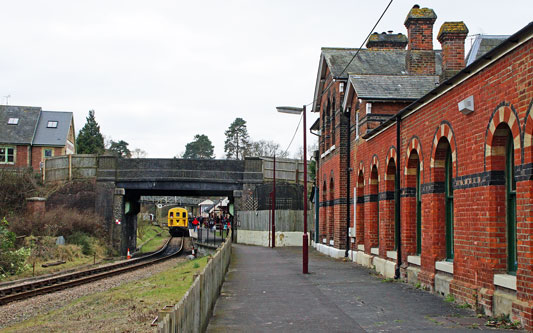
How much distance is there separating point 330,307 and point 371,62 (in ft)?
51.3

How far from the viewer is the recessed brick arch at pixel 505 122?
8.95 meters

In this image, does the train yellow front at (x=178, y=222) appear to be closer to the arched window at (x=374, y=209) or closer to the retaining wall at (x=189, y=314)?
the arched window at (x=374, y=209)

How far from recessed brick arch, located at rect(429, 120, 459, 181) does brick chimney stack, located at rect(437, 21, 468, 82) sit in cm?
601

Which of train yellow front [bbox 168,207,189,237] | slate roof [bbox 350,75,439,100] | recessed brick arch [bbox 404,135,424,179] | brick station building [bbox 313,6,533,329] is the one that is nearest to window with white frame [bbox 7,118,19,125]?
train yellow front [bbox 168,207,189,237]

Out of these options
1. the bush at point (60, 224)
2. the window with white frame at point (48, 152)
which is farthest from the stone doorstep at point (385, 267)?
the window with white frame at point (48, 152)

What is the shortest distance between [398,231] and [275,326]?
7.63 m

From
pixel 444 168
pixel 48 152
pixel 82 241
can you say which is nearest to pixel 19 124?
pixel 48 152

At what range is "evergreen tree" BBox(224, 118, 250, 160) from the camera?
10888cm

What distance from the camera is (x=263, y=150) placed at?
369ft

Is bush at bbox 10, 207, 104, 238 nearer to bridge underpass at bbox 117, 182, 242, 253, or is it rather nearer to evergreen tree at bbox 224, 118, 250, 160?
bridge underpass at bbox 117, 182, 242, 253

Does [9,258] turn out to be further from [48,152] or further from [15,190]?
[48,152]

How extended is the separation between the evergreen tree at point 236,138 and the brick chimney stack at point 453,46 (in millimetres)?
90685

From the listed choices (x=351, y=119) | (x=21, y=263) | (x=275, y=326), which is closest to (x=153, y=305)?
(x=275, y=326)

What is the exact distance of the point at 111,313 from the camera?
13.2 meters
